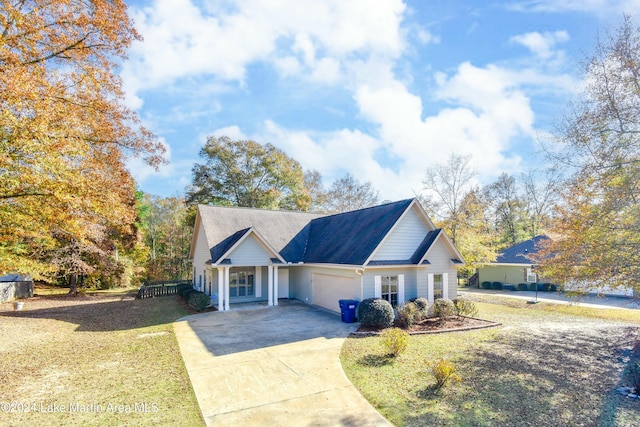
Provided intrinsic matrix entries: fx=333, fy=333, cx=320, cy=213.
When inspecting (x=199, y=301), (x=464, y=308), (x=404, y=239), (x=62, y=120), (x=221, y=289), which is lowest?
(x=464, y=308)

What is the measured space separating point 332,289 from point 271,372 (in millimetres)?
8857

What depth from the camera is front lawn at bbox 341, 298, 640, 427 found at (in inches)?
258

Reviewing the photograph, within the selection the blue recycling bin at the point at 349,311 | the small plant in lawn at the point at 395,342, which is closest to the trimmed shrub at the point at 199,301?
the blue recycling bin at the point at 349,311

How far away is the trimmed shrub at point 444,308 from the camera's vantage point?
49.2 feet

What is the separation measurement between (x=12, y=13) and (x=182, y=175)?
31.6 m

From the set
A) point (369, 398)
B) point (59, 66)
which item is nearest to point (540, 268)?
point (369, 398)

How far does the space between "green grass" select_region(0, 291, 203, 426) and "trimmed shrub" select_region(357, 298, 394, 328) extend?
23.0 ft

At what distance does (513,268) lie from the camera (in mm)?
28859

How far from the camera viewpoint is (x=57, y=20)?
34.1 ft

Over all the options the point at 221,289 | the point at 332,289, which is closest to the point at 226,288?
the point at 221,289

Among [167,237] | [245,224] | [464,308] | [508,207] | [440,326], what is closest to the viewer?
[440,326]

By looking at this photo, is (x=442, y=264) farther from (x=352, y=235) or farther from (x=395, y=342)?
(x=395, y=342)

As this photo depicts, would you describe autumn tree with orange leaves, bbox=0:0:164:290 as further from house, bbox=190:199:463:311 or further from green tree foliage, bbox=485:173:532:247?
green tree foliage, bbox=485:173:532:247

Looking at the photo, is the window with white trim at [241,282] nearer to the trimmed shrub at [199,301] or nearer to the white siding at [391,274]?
the trimmed shrub at [199,301]
